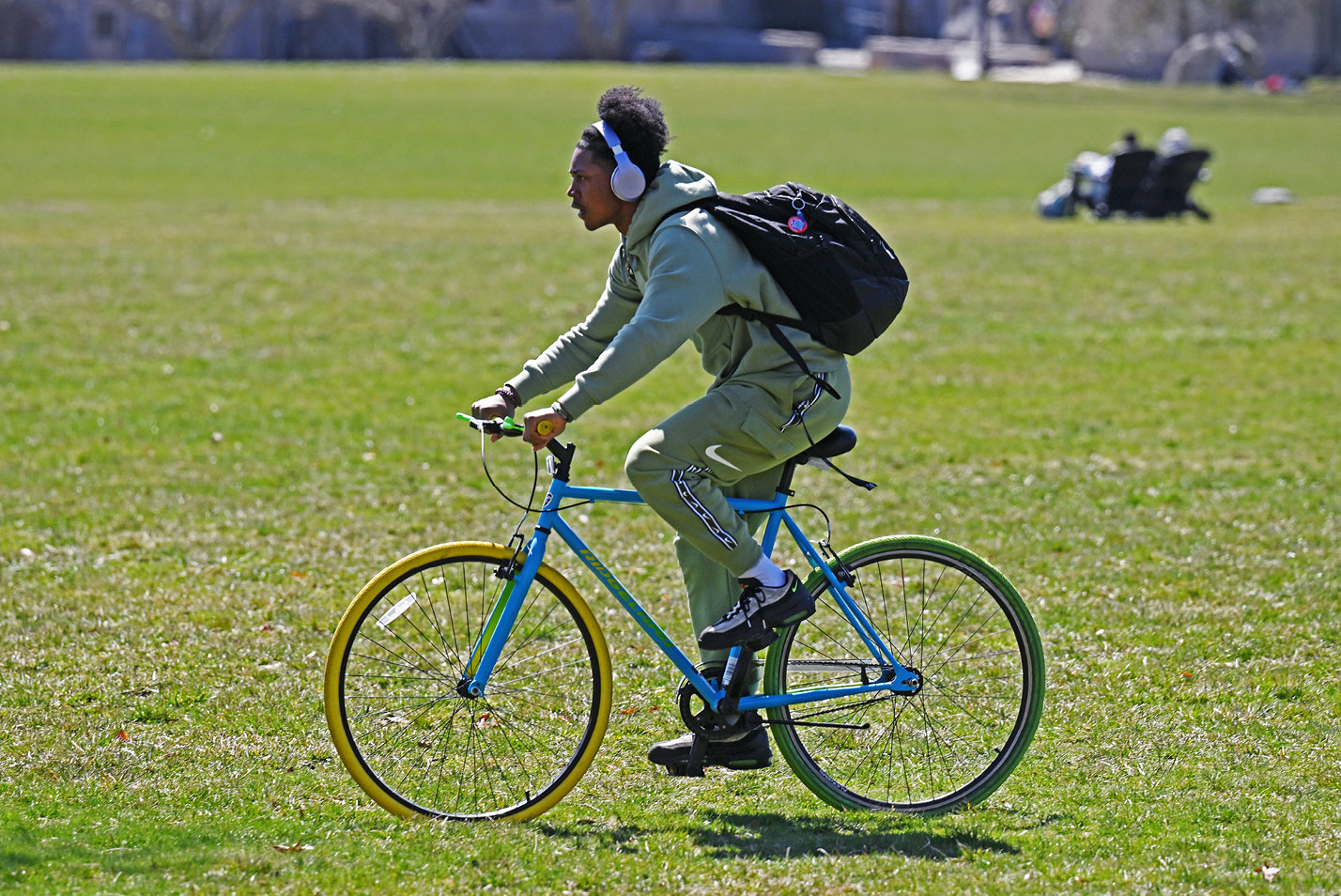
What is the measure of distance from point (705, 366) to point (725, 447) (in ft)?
1.12

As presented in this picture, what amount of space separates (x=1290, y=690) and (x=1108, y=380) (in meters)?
7.52

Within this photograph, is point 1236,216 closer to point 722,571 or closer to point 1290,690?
point 1290,690

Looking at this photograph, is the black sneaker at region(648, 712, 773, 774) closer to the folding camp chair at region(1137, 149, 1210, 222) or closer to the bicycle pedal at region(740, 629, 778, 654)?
the bicycle pedal at region(740, 629, 778, 654)

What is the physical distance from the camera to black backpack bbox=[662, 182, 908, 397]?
4578mm

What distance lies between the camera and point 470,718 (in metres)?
5.23

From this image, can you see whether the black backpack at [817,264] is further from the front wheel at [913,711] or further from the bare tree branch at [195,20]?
the bare tree branch at [195,20]

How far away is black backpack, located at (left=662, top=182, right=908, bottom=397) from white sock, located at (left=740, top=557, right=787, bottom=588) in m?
0.54

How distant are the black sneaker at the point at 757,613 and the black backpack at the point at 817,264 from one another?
0.61 meters

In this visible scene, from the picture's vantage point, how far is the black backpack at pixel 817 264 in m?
4.58

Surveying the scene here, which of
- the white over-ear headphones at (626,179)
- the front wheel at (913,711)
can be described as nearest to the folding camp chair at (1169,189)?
the front wheel at (913,711)

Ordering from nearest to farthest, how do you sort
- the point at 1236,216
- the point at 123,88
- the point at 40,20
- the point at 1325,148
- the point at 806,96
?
the point at 1236,216, the point at 1325,148, the point at 123,88, the point at 806,96, the point at 40,20

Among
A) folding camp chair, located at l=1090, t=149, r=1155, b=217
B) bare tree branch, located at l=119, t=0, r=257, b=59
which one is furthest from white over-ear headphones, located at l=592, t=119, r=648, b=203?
bare tree branch, located at l=119, t=0, r=257, b=59

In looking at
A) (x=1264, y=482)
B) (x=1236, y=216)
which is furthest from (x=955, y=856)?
(x=1236, y=216)

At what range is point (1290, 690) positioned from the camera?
245 inches
